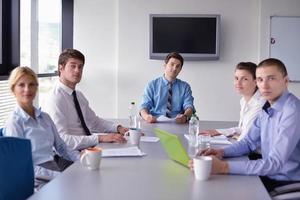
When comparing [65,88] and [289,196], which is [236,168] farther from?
[65,88]

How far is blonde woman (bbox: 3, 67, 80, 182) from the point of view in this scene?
7.52 feet

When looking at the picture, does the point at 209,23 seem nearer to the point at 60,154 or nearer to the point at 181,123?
the point at 181,123

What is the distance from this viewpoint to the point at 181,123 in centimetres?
345

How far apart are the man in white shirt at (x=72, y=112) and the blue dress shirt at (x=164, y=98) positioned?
0.96 metres

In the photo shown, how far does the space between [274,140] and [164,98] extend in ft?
7.03

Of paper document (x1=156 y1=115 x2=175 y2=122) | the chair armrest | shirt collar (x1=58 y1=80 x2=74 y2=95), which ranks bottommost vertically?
the chair armrest

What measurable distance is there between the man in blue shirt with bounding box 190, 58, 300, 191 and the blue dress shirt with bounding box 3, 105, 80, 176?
3.09ft

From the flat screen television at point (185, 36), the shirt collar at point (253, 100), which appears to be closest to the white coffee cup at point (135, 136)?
the shirt collar at point (253, 100)

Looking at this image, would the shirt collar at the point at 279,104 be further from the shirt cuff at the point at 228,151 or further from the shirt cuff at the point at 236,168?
the shirt cuff at the point at 236,168

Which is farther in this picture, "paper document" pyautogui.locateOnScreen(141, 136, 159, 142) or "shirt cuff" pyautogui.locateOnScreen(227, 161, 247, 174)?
"paper document" pyautogui.locateOnScreen(141, 136, 159, 142)

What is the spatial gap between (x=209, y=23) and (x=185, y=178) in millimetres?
4041

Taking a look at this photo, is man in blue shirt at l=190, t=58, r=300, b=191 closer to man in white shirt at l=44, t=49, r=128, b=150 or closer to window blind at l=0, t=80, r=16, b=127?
man in white shirt at l=44, t=49, r=128, b=150

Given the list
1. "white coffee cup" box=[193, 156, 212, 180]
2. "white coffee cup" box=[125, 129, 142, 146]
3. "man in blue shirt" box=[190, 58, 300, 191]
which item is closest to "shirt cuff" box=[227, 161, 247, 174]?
"man in blue shirt" box=[190, 58, 300, 191]

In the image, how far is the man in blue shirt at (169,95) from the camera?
4.00m
